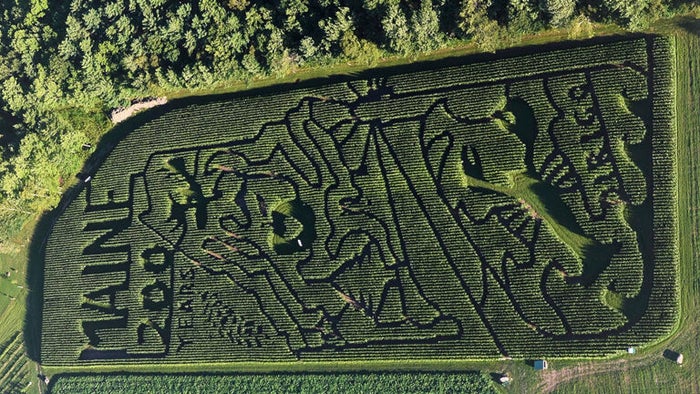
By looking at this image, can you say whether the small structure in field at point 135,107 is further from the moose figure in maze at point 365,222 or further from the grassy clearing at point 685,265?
the grassy clearing at point 685,265

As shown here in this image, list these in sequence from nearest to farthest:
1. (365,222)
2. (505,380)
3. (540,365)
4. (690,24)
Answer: (690,24) < (540,365) < (505,380) < (365,222)

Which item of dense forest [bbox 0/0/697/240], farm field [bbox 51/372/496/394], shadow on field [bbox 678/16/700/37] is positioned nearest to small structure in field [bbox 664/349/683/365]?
farm field [bbox 51/372/496/394]

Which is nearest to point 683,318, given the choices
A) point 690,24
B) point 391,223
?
point 690,24

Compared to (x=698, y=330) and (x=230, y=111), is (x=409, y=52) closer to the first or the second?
(x=230, y=111)

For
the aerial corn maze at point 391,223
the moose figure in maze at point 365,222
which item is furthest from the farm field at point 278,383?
the moose figure in maze at point 365,222

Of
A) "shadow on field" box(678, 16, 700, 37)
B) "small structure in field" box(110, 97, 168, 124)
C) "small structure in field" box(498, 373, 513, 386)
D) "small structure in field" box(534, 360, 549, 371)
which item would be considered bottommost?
"small structure in field" box(498, 373, 513, 386)

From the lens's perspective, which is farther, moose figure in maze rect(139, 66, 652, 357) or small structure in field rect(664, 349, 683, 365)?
moose figure in maze rect(139, 66, 652, 357)

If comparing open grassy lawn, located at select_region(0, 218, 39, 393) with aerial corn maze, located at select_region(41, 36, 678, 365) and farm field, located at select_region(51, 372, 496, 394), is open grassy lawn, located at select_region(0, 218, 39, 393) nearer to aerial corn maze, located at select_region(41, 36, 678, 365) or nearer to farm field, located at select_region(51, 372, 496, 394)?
aerial corn maze, located at select_region(41, 36, 678, 365)

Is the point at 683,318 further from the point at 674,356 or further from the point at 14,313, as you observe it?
the point at 14,313
